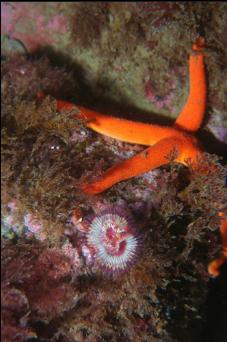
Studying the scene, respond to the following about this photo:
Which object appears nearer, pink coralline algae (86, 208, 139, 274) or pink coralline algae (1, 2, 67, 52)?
pink coralline algae (86, 208, 139, 274)

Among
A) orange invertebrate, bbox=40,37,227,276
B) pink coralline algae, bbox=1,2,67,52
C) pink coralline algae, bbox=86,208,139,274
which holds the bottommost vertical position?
pink coralline algae, bbox=86,208,139,274

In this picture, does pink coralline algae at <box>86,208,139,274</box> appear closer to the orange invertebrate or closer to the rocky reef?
the rocky reef

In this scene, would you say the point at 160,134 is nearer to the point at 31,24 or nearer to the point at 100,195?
the point at 100,195

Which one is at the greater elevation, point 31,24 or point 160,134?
point 31,24

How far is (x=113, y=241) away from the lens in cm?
353

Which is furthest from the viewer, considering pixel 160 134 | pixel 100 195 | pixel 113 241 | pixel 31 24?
pixel 31 24

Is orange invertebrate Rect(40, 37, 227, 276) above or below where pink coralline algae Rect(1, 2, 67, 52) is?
below

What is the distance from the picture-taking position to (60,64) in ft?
16.0

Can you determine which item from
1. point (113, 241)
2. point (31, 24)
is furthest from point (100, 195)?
point (31, 24)

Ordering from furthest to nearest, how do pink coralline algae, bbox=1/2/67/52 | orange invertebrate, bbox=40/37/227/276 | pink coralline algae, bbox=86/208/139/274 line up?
1. pink coralline algae, bbox=1/2/67/52
2. orange invertebrate, bbox=40/37/227/276
3. pink coralline algae, bbox=86/208/139/274

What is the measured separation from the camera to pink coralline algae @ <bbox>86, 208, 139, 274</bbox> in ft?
11.6

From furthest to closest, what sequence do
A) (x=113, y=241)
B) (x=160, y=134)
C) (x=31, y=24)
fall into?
(x=31, y=24) < (x=160, y=134) < (x=113, y=241)

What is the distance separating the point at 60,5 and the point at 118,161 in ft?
6.44

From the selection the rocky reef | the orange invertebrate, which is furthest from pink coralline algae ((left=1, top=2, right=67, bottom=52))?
the orange invertebrate
